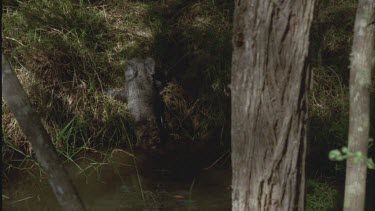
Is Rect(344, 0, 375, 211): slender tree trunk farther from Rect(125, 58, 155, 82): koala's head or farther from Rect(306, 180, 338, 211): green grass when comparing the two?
Rect(125, 58, 155, 82): koala's head

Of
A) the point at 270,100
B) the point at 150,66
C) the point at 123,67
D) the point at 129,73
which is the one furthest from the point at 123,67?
the point at 270,100

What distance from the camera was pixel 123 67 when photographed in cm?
643

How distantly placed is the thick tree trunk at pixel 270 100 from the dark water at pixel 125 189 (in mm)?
2042

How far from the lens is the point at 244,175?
9.97ft

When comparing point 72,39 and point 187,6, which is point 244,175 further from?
point 187,6

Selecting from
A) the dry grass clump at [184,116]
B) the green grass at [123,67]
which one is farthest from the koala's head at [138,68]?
the dry grass clump at [184,116]

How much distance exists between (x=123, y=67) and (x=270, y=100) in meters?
3.67

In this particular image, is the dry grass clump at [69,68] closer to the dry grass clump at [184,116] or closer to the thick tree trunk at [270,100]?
the dry grass clump at [184,116]

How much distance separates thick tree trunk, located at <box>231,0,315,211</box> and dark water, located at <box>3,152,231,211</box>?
2042 millimetres

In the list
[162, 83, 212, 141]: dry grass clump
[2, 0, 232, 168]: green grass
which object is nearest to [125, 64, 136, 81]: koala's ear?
[2, 0, 232, 168]: green grass

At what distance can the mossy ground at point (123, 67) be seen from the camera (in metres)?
5.94

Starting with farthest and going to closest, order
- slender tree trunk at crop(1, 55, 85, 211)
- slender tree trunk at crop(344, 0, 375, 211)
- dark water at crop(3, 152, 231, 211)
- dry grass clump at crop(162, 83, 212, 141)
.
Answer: dry grass clump at crop(162, 83, 212, 141) < dark water at crop(3, 152, 231, 211) < slender tree trunk at crop(344, 0, 375, 211) < slender tree trunk at crop(1, 55, 85, 211)

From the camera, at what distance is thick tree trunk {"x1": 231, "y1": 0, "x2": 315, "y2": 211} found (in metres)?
2.88

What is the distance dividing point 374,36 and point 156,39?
3702 mm
